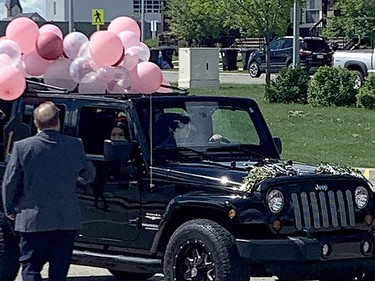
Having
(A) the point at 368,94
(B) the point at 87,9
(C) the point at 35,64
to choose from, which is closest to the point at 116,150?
(C) the point at 35,64

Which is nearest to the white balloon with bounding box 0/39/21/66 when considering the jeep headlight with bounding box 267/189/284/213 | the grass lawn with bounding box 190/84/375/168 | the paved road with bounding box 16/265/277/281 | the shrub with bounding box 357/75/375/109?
the paved road with bounding box 16/265/277/281

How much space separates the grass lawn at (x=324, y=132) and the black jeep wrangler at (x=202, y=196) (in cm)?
799

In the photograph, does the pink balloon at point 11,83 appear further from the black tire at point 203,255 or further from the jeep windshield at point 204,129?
the black tire at point 203,255

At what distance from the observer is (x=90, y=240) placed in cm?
926

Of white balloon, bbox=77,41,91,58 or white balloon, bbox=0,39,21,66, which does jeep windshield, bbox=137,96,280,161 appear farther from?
white balloon, bbox=0,39,21,66

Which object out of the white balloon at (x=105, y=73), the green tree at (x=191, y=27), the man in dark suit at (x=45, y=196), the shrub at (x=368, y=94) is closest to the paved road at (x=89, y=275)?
the white balloon at (x=105, y=73)

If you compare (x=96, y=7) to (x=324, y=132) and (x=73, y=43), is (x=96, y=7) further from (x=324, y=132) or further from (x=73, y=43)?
(x=73, y=43)

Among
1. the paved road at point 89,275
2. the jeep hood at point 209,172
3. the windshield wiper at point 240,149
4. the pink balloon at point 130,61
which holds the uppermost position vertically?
the pink balloon at point 130,61

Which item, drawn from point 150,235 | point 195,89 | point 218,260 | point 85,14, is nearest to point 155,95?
point 150,235

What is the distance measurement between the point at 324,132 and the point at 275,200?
13308mm

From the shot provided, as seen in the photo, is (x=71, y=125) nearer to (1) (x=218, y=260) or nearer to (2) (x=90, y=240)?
(2) (x=90, y=240)

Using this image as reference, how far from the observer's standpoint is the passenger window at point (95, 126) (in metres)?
9.30

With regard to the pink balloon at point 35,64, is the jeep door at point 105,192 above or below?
below

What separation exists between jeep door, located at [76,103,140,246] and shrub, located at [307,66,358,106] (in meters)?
16.6
